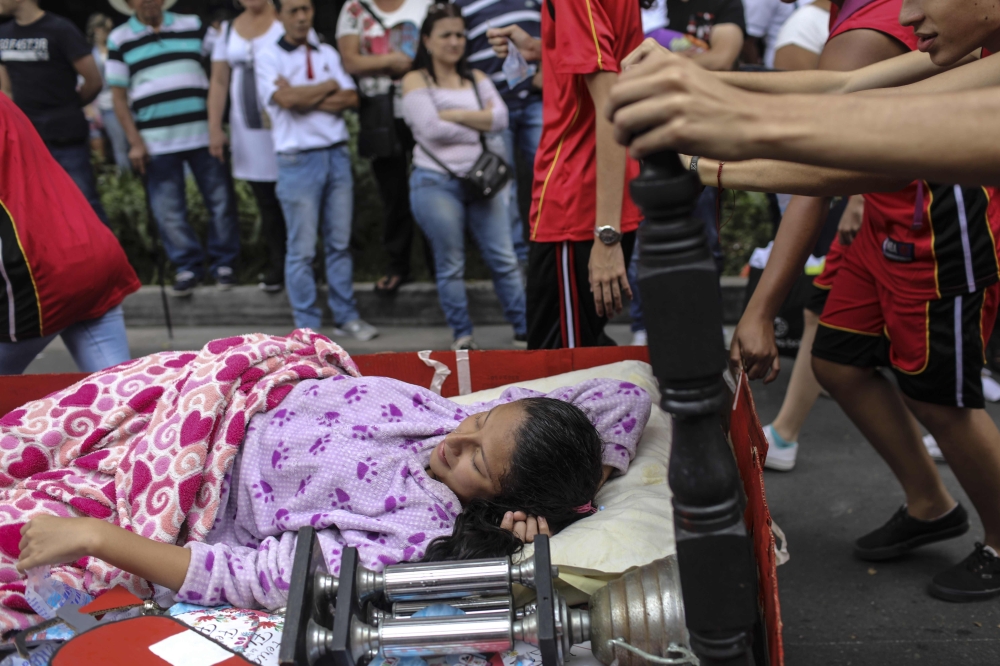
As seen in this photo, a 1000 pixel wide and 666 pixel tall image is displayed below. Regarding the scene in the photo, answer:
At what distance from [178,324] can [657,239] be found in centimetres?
537

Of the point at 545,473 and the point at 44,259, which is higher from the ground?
the point at 44,259

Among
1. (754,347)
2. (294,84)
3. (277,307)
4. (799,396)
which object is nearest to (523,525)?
(754,347)

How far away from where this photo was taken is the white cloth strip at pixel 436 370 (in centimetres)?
268

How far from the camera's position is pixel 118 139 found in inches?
270

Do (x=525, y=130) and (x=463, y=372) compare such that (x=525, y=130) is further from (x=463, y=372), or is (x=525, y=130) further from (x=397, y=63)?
(x=463, y=372)

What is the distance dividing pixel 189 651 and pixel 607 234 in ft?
5.07

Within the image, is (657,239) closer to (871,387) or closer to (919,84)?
(919,84)

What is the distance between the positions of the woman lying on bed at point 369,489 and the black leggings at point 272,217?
3.32 m

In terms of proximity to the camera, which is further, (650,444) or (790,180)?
(650,444)

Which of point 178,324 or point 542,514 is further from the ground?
point 542,514

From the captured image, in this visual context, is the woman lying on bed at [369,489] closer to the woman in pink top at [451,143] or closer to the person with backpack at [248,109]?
the woman in pink top at [451,143]

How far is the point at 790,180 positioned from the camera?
5.87 ft

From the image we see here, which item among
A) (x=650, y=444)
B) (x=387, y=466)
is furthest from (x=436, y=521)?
(x=650, y=444)

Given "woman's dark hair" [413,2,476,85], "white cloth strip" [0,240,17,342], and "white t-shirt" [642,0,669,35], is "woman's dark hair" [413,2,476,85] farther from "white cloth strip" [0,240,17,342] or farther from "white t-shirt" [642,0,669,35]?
"white cloth strip" [0,240,17,342]
